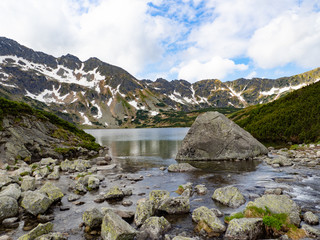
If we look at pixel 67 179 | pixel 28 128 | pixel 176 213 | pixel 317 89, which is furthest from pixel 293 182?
pixel 28 128

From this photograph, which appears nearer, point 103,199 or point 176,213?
point 176,213

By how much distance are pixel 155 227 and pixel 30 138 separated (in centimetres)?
3817

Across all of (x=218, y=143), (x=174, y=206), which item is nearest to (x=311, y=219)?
(x=174, y=206)

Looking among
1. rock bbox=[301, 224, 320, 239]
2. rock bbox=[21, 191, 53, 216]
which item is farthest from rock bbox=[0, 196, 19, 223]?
rock bbox=[301, 224, 320, 239]

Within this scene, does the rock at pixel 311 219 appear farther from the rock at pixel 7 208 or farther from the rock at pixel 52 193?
the rock at pixel 7 208

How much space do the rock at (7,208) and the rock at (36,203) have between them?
53cm

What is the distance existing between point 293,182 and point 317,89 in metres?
39.4

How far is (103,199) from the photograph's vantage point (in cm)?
1661

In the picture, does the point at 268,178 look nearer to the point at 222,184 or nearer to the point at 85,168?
the point at 222,184

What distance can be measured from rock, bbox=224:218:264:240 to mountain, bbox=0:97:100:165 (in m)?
34.8

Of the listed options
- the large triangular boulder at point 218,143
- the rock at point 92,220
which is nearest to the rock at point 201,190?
the rock at point 92,220

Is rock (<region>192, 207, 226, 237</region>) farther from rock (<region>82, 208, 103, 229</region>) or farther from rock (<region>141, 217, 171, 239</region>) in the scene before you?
rock (<region>82, 208, 103, 229</region>)

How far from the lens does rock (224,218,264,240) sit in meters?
10.1

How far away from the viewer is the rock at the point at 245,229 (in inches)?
398
